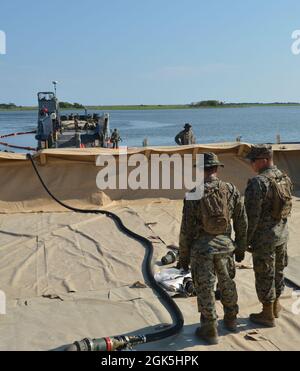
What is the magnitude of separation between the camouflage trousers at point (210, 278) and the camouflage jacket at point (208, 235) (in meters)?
0.06

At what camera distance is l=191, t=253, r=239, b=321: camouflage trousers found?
13.0 feet

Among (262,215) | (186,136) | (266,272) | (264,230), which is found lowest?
(266,272)

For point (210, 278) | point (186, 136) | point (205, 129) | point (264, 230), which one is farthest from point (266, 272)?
point (205, 129)

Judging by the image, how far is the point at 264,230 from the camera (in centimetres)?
423

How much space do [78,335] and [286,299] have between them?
1.97 m

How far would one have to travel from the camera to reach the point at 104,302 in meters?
4.94

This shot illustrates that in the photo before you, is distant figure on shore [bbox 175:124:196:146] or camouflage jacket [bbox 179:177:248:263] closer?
camouflage jacket [bbox 179:177:248:263]

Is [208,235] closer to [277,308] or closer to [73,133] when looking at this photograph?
[277,308]

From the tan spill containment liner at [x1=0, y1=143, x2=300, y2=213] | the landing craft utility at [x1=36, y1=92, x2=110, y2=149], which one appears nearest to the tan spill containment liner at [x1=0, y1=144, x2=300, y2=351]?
the tan spill containment liner at [x1=0, y1=143, x2=300, y2=213]

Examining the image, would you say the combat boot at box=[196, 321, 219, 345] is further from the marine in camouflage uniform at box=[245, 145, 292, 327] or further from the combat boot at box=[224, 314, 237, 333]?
the marine in camouflage uniform at box=[245, 145, 292, 327]

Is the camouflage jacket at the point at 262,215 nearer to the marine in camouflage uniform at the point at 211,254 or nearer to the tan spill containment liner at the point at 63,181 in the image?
the marine in camouflage uniform at the point at 211,254

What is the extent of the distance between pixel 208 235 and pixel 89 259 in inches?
105
